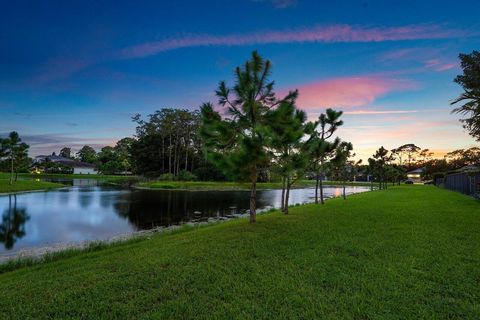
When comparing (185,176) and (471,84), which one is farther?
(185,176)

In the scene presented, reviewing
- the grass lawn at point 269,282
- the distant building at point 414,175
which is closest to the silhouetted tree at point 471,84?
the grass lawn at point 269,282

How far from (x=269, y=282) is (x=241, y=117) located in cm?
665

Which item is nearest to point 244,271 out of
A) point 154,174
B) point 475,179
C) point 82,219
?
point 82,219

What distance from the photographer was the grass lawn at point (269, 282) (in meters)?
4.01

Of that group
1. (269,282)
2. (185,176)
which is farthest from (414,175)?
(269,282)

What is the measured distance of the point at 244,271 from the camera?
5.56m

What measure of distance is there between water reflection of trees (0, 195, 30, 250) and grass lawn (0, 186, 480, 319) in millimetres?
7665

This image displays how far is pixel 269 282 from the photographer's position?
16.2ft

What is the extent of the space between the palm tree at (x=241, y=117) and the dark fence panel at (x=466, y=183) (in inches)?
781

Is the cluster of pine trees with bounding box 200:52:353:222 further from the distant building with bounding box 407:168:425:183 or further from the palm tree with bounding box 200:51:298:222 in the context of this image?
the distant building with bounding box 407:168:425:183

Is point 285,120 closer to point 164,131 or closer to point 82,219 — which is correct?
point 82,219

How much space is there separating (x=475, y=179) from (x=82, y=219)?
1140 inches

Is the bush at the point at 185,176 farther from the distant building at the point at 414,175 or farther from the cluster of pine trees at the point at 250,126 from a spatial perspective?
the distant building at the point at 414,175

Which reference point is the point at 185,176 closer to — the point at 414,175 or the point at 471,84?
the point at 471,84
